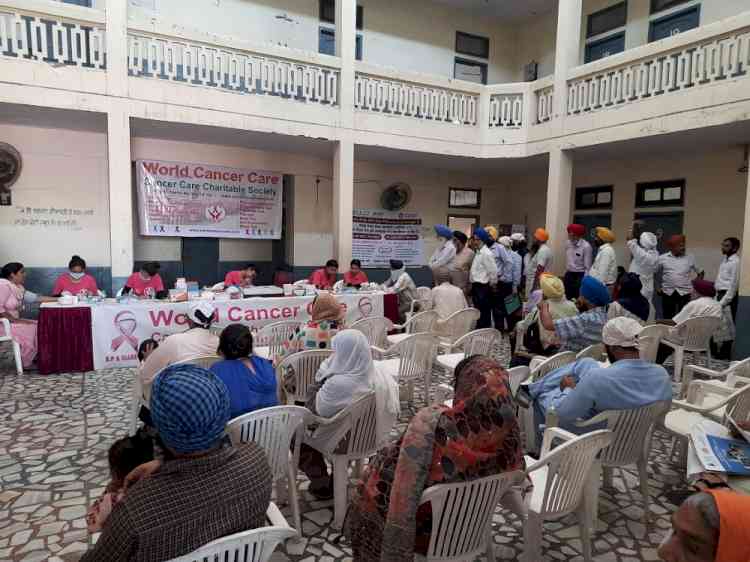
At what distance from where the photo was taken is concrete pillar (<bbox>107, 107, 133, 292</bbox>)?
6520mm

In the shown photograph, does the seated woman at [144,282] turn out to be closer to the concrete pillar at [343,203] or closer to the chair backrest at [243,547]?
the concrete pillar at [343,203]

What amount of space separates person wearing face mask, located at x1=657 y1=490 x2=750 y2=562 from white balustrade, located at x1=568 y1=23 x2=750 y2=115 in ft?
23.4

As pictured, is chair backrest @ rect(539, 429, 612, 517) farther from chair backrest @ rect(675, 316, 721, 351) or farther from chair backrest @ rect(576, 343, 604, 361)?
chair backrest @ rect(675, 316, 721, 351)

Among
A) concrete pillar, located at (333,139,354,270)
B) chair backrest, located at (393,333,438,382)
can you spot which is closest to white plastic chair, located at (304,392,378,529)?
chair backrest, located at (393,333,438,382)

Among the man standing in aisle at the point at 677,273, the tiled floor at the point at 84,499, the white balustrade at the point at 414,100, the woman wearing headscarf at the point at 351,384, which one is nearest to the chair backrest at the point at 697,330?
the tiled floor at the point at 84,499

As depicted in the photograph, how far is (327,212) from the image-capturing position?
33.7 ft

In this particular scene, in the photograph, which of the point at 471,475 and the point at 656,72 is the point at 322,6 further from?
the point at 471,475

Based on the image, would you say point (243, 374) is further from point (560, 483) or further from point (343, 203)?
point (343, 203)

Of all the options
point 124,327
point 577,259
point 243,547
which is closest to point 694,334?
point 577,259

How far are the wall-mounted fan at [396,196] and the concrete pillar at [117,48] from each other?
573cm

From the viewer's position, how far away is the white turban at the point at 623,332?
8.02 feet

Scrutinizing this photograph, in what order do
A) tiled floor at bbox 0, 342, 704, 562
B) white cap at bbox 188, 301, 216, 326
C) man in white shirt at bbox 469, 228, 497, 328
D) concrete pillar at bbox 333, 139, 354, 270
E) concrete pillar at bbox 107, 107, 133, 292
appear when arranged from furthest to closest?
concrete pillar at bbox 333, 139, 354, 270 → man in white shirt at bbox 469, 228, 497, 328 → concrete pillar at bbox 107, 107, 133, 292 → white cap at bbox 188, 301, 216, 326 → tiled floor at bbox 0, 342, 704, 562

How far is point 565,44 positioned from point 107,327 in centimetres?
832

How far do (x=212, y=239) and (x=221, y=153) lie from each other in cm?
167
